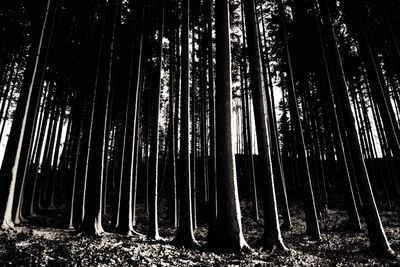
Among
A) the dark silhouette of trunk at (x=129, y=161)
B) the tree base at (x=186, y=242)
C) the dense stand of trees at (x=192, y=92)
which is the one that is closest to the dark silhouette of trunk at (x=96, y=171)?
the dense stand of trees at (x=192, y=92)

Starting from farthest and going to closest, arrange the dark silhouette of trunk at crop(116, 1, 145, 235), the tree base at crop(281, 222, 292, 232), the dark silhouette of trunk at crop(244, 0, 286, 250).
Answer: the tree base at crop(281, 222, 292, 232), the dark silhouette of trunk at crop(116, 1, 145, 235), the dark silhouette of trunk at crop(244, 0, 286, 250)

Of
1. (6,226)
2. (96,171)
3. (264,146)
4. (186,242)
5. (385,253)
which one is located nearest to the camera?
(385,253)

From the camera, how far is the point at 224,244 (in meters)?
6.37

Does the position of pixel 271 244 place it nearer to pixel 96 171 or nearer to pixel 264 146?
pixel 264 146

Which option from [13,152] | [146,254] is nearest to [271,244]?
[146,254]

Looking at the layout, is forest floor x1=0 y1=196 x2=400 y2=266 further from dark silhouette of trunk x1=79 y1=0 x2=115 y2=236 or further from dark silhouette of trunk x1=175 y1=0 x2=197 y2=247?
dark silhouette of trunk x1=79 y1=0 x2=115 y2=236

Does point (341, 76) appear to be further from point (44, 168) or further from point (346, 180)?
point (44, 168)

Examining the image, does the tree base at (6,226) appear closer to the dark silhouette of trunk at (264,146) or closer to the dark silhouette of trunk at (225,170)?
the dark silhouette of trunk at (225,170)

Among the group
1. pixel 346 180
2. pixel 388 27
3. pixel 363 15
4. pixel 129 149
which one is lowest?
pixel 346 180

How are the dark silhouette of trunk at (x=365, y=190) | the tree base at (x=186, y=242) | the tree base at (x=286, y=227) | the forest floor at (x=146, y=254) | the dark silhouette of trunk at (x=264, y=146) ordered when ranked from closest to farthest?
the forest floor at (x=146, y=254) → the dark silhouette of trunk at (x=365, y=190) → the tree base at (x=186, y=242) → the dark silhouette of trunk at (x=264, y=146) → the tree base at (x=286, y=227)

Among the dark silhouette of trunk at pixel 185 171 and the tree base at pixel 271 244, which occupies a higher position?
the dark silhouette of trunk at pixel 185 171

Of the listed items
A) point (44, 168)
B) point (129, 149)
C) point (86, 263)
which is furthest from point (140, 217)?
point (86, 263)

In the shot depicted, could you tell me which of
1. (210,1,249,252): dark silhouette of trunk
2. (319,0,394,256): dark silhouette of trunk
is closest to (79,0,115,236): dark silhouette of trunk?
(210,1,249,252): dark silhouette of trunk

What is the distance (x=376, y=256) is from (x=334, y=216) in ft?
30.9
